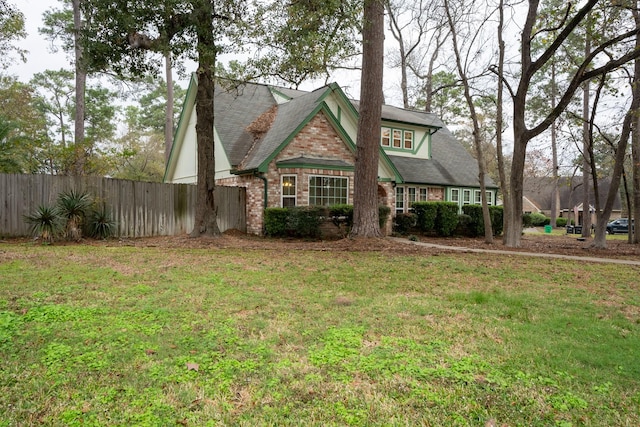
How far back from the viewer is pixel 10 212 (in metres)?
11.7

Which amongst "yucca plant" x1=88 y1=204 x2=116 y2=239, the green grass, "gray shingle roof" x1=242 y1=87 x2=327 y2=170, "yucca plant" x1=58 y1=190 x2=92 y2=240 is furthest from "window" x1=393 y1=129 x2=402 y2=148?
the green grass

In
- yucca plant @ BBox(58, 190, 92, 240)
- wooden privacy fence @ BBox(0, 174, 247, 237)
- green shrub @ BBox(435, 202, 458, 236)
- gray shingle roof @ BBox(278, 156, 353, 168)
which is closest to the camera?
yucca plant @ BBox(58, 190, 92, 240)

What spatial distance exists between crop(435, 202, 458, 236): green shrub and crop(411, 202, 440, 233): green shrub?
0.26 metres

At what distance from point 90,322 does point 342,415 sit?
3.00m

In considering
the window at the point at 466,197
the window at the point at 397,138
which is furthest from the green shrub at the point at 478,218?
the window at the point at 397,138

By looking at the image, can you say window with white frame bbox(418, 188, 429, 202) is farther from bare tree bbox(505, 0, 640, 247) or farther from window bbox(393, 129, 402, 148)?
bare tree bbox(505, 0, 640, 247)

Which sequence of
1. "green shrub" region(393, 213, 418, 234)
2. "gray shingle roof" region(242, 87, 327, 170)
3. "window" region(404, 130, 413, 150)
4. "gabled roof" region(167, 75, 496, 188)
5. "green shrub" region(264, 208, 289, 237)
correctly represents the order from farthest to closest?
"window" region(404, 130, 413, 150) < "green shrub" region(393, 213, 418, 234) < "gabled roof" region(167, 75, 496, 188) < "gray shingle roof" region(242, 87, 327, 170) < "green shrub" region(264, 208, 289, 237)

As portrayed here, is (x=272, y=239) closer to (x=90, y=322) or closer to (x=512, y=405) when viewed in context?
(x=90, y=322)

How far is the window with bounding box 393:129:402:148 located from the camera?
840 inches

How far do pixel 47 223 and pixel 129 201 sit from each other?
2.89m

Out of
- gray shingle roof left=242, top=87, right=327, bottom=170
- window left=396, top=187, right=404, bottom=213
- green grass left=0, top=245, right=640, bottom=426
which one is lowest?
green grass left=0, top=245, right=640, bottom=426

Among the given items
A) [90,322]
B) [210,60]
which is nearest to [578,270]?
[90,322]

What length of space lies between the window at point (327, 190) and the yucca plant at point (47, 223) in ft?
27.0

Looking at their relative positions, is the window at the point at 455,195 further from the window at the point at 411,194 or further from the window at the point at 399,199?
the window at the point at 399,199
